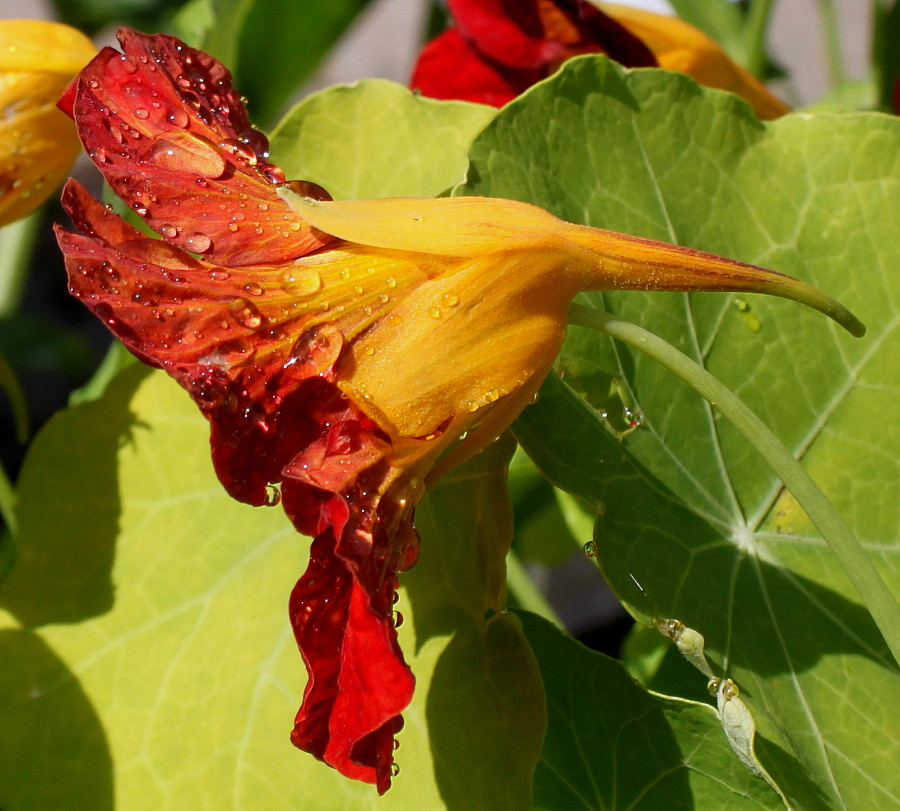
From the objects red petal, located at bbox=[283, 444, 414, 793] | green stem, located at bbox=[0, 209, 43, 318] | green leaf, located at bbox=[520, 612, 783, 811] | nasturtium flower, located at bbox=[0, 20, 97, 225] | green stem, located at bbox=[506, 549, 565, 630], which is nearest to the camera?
red petal, located at bbox=[283, 444, 414, 793]

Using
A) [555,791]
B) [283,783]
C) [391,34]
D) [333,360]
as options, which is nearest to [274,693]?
[283,783]

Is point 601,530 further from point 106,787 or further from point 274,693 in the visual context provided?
point 106,787

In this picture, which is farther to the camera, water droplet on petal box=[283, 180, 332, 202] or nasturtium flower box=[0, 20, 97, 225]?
nasturtium flower box=[0, 20, 97, 225]

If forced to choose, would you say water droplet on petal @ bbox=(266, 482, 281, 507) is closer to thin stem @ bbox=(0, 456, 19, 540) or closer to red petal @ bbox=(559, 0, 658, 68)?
thin stem @ bbox=(0, 456, 19, 540)

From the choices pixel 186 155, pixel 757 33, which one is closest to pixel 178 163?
pixel 186 155

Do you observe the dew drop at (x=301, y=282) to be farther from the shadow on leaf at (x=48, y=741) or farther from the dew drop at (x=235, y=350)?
the shadow on leaf at (x=48, y=741)

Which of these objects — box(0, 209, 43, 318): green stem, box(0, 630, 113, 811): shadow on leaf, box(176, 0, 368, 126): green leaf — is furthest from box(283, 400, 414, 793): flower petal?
box(0, 209, 43, 318): green stem

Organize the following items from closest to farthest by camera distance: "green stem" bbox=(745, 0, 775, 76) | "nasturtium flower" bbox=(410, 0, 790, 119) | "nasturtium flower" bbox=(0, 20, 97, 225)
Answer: "nasturtium flower" bbox=(0, 20, 97, 225)
"nasturtium flower" bbox=(410, 0, 790, 119)
"green stem" bbox=(745, 0, 775, 76)

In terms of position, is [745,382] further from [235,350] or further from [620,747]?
[235,350]
